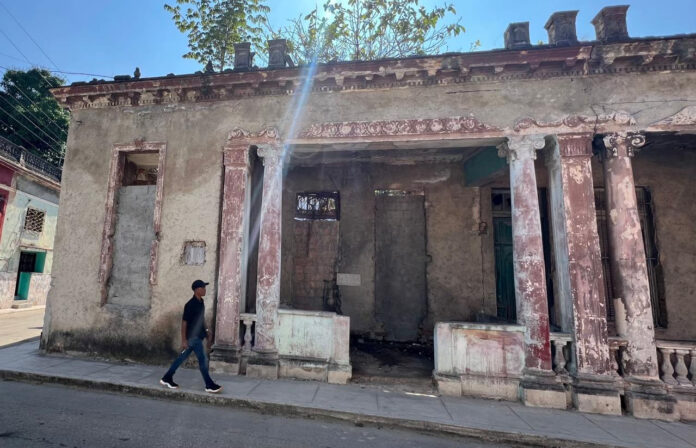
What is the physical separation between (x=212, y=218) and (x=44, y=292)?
17.2 meters

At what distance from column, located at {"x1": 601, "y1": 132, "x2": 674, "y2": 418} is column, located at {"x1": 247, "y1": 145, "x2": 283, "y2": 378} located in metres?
5.63

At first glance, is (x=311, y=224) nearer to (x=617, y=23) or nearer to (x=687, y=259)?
(x=617, y=23)

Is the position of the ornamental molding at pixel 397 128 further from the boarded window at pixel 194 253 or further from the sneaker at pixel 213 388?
the sneaker at pixel 213 388

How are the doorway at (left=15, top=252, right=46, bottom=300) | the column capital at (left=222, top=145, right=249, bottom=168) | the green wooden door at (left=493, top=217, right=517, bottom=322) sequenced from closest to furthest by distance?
the column capital at (left=222, top=145, right=249, bottom=168) → the green wooden door at (left=493, top=217, right=517, bottom=322) → the doorway at (left=15, top=252, right=46, bottom=300)

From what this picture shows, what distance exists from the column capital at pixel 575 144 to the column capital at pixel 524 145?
0.29 meters

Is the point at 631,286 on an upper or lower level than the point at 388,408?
upper

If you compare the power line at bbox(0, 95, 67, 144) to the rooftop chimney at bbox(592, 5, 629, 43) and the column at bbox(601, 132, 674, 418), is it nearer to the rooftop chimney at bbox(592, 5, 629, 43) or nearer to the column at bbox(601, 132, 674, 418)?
the rooftop chimney at bbox(592, 5, 629, 43)

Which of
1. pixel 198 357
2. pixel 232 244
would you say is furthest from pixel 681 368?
pixel 232 244

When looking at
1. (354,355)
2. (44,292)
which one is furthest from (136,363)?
(44,292)

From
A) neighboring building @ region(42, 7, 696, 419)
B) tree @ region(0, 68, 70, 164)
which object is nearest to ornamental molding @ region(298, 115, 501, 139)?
neighboring building @ region(42, 7, 696, 419)

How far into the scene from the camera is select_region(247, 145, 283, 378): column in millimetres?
5832

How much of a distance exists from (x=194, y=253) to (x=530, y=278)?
6.10 meters

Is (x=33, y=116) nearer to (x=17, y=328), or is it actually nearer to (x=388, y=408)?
(x=17, y=328)

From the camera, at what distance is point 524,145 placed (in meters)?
5.75
